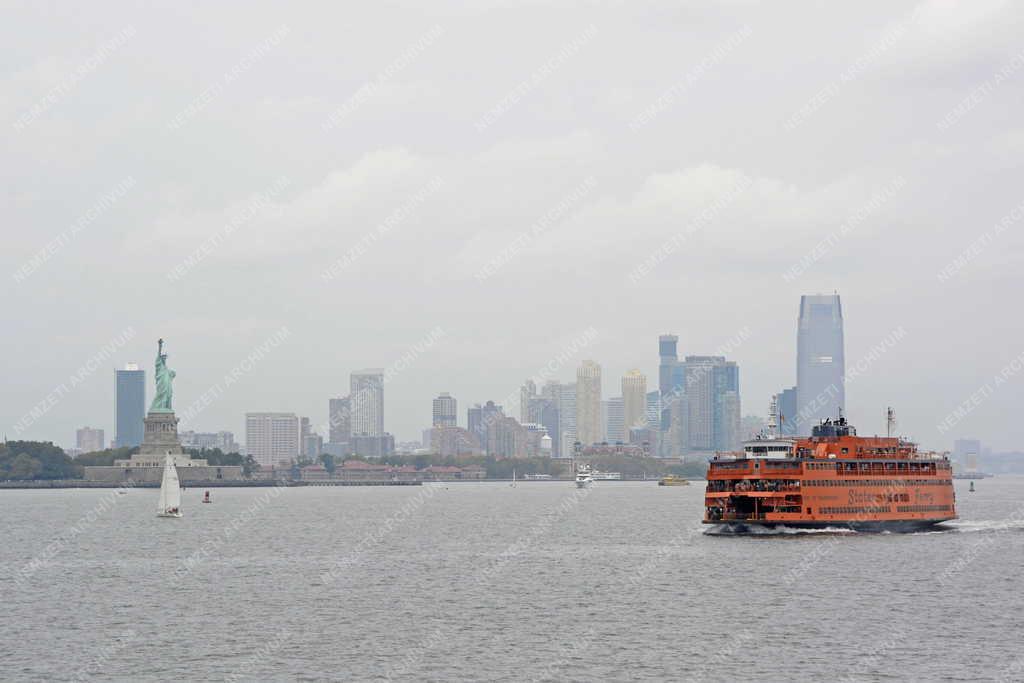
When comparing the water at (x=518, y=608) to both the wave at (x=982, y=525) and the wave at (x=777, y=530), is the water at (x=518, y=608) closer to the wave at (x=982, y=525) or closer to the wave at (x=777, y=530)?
the wave at (x=777, y=530)

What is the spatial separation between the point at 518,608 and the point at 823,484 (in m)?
50.1

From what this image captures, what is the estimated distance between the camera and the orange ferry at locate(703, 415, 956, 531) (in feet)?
405

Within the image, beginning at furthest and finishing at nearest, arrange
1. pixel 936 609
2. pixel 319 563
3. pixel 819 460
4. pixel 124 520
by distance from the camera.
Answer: pixel 124 520 < pixel 819 460 < pixel 319 563 < pixel 936 609

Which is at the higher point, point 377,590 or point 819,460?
point 819,460

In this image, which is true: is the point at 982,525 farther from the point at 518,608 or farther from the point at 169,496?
the point at 169,496

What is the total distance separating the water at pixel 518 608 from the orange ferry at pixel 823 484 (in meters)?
2.25

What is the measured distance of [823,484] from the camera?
125 meters

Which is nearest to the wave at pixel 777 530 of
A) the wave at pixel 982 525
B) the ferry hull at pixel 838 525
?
the ferry hull at pixel 838 525

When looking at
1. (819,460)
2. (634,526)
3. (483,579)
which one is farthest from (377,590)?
(634,526)

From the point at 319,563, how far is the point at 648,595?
31.4 metres

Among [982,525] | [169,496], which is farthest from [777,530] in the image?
[169,496]

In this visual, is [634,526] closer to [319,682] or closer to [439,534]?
[439,534]

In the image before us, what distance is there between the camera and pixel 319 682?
61188 millimetres

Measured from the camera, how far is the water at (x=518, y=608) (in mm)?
64750
